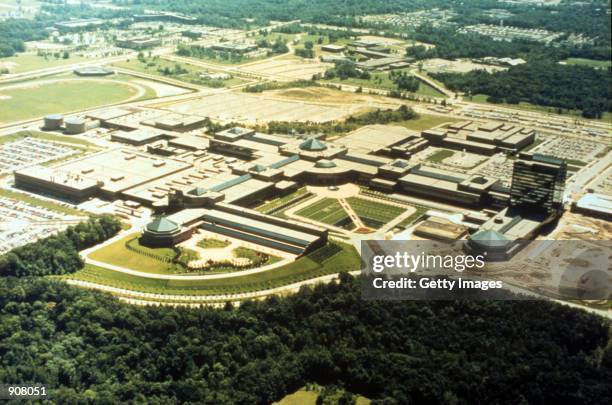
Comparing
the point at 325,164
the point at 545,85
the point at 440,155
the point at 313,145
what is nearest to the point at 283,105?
the point at 313,145

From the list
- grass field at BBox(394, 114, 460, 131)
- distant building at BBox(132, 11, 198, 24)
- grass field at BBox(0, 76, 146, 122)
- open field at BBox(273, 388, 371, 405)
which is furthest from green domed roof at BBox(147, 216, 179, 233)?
distant building at BBox(132, 11, 198, 24)

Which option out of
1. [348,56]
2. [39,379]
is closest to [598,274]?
[39,379]

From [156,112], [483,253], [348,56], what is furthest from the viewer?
[348,56]

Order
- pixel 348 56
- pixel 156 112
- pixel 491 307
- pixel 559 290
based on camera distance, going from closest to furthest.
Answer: pixel 491 307 < pixel 559 290 < pixel 156 112 < pixel 348 56

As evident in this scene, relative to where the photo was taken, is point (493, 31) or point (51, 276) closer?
point (51, 276)

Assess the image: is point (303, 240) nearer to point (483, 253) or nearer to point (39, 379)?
point (483, 253)

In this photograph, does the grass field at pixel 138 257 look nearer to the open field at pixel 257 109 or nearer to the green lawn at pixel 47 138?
the green lawn at pixel 47 138
